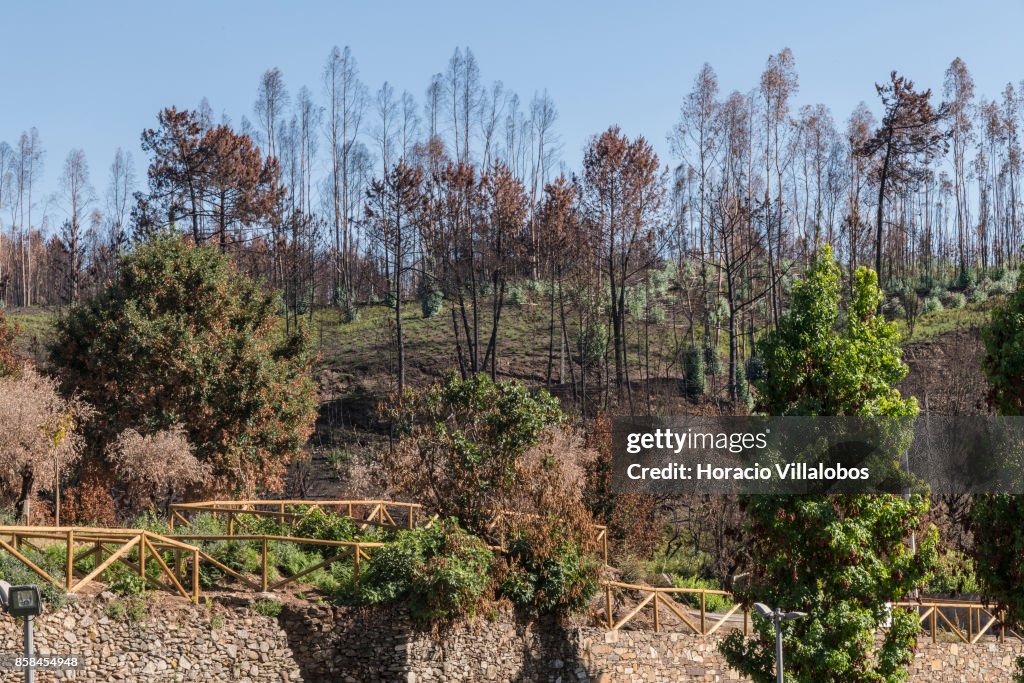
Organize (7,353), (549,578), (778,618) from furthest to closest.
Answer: (7,353) < (549,578) < (778,618)

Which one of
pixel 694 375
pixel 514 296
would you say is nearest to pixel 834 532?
pixel 694 375

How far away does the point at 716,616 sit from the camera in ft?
75.8

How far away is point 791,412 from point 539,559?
17.9 ft

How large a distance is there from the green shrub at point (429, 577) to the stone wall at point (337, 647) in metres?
0.36

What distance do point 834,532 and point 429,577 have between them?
6506 mm

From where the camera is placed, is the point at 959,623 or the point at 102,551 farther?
the point at 959,623

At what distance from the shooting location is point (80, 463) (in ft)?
90.0

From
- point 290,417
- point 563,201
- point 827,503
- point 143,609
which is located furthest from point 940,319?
point 143,609

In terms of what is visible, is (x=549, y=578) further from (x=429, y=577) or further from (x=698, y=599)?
(x=698, y=599)

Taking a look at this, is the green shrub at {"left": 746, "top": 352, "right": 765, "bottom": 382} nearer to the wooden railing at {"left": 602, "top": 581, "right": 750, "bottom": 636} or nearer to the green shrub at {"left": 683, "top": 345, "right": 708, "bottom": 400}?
the green shrub at {"left": 683, "top": 345, "right": 708, "bottom": 400}

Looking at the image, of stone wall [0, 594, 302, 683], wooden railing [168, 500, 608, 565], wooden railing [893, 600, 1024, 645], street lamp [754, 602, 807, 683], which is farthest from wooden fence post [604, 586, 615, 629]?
wooden railing [893, 600, 1024, 645]

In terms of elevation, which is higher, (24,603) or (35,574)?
(24,603)

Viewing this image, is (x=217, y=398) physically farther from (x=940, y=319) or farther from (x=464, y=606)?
(x=940, y=319)

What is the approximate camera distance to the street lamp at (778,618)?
16.1 meters
